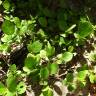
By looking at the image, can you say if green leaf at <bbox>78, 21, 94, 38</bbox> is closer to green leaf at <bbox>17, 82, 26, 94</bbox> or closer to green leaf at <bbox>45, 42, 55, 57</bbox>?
green leaf at <bbox>45, 42, 55, 57</bbox>

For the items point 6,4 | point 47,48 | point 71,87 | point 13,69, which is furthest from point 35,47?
point 6,4

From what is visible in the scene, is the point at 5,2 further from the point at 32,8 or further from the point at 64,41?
the point at 64,41

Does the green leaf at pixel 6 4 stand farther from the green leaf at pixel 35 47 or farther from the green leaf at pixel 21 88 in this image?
the green leaf at pixel 21 88

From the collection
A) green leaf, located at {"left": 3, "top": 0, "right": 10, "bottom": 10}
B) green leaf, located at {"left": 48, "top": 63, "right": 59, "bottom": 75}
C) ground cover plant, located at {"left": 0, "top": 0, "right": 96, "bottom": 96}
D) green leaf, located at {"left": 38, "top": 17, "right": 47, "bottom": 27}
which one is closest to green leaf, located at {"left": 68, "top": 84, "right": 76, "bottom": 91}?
ground cover plant, located at {"left": 0, "top": 0, "right": 96, "bottom": 96}

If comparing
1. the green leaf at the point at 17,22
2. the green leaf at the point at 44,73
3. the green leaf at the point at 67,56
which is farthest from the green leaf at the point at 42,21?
the green leaf at the point at 44,73

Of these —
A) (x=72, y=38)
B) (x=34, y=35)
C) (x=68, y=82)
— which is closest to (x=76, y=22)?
(x=72, y=38)

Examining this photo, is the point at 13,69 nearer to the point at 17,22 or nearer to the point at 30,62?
the point at 30,62

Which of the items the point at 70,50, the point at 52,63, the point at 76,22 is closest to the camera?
the point at 52,63
